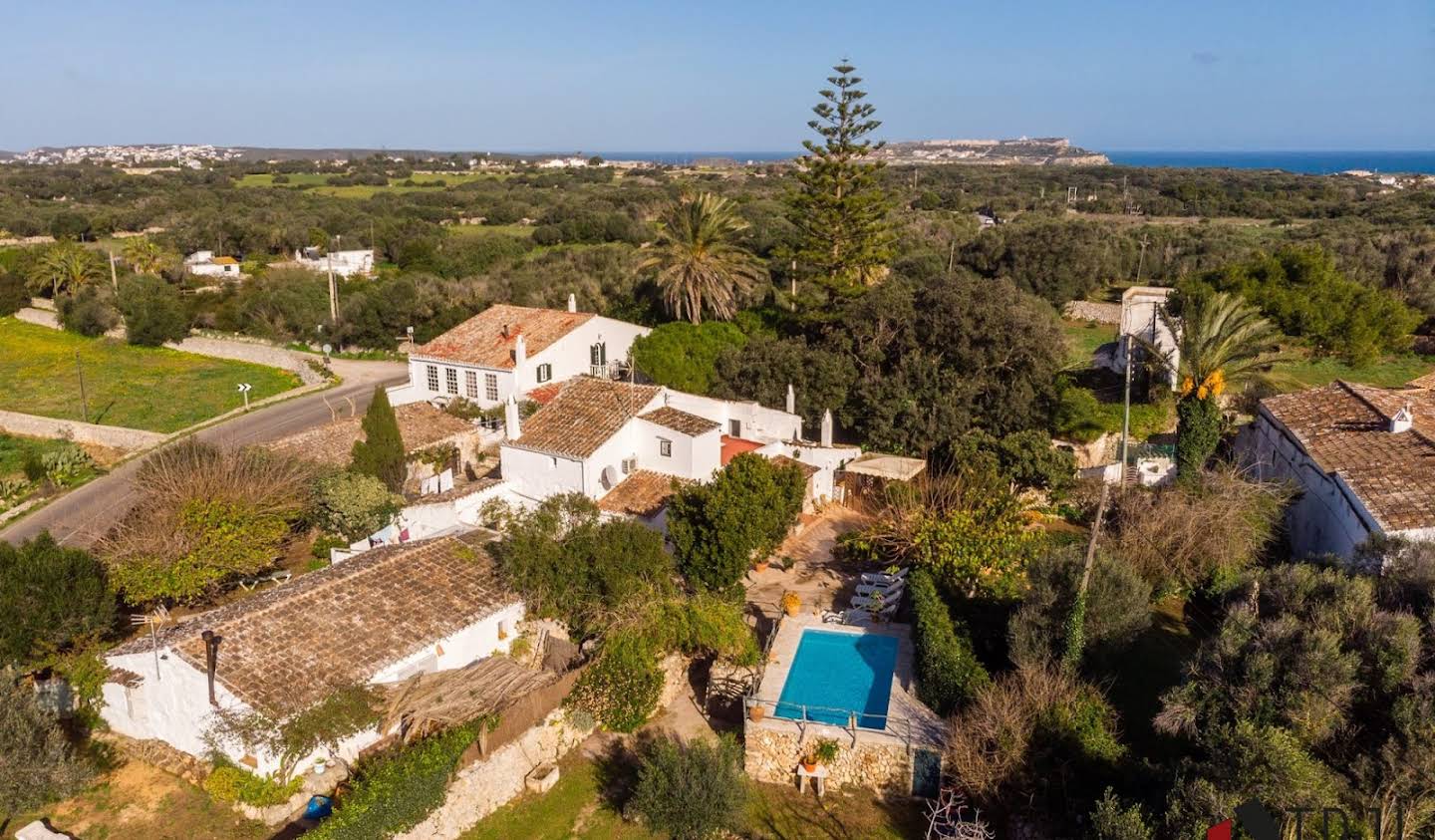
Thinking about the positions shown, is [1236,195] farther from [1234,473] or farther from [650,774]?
[650,774]

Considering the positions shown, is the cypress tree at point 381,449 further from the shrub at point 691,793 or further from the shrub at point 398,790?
the shrub at point 691,793

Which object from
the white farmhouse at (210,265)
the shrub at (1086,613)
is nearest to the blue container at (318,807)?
the shrub at (1086,613)

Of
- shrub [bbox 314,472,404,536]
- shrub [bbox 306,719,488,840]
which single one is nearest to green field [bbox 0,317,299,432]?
shrub [bbox 314,472,404,536]

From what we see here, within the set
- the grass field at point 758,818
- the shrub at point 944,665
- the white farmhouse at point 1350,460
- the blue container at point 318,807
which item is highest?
the white farmhouse at point 1350,460

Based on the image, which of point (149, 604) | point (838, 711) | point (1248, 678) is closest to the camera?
point (1248, 678)

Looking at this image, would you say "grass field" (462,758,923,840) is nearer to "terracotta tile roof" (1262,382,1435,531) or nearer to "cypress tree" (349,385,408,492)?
"terracotta tile roof" (1262,382,1435,531)

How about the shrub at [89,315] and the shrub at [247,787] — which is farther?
the shrub at [89,315]

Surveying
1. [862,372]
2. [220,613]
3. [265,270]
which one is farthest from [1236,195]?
[220,613]
